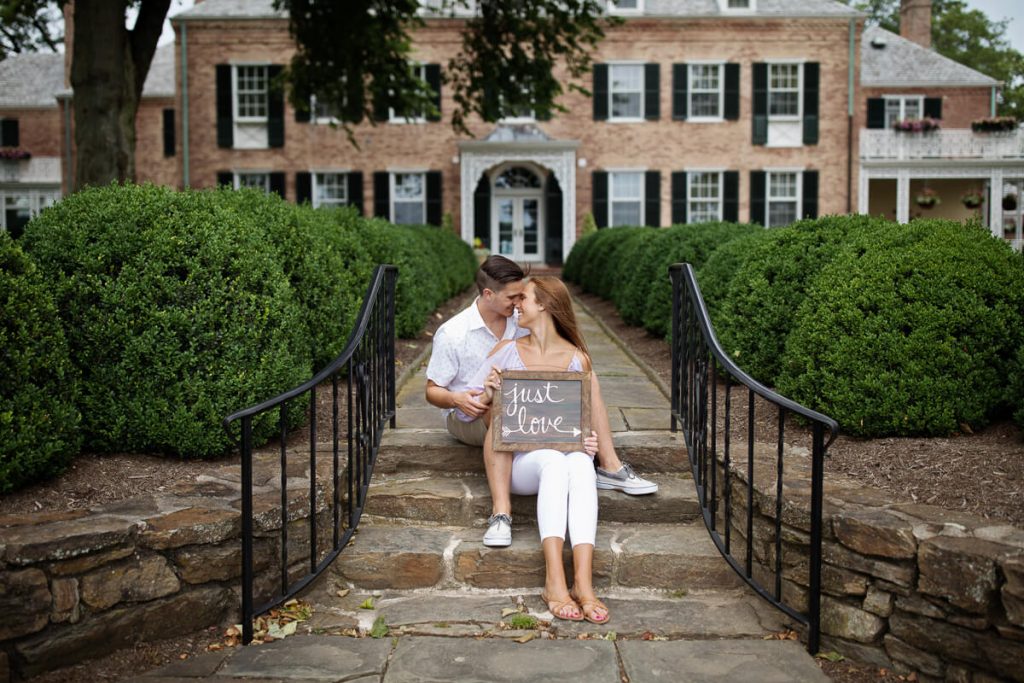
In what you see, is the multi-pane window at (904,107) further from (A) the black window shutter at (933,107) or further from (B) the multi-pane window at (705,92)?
(B) the multi-pane window at (705,92)

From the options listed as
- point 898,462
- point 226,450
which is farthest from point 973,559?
point 226,450

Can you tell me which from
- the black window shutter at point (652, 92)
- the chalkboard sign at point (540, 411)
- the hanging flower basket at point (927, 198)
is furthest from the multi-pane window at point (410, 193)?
→ the chalkboard sign at point (540, 411)

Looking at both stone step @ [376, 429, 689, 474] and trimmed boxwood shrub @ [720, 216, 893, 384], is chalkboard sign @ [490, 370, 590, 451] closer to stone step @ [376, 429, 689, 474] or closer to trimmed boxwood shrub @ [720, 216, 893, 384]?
stone step @ [376, 429, 689, 474]

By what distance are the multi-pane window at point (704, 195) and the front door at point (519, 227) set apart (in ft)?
13.7

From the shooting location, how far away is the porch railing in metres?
24.7

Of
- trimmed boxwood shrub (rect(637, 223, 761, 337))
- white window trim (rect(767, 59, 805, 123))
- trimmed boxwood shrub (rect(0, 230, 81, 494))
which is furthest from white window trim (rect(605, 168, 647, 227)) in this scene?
trimmed boxwood shrub (rect(0, 230, 81, 494))

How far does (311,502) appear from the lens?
→ 140 inches

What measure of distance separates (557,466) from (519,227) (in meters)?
21.9

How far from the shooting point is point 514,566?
12.5ft

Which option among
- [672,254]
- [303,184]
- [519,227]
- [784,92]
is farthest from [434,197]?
[672,254]

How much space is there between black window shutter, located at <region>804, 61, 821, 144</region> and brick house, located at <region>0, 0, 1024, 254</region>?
0.11ft

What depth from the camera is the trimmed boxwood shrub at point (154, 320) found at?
410 cm

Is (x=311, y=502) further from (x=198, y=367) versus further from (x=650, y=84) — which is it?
(x=650, y=84)

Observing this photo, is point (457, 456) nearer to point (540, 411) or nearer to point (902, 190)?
point (540, 411)
